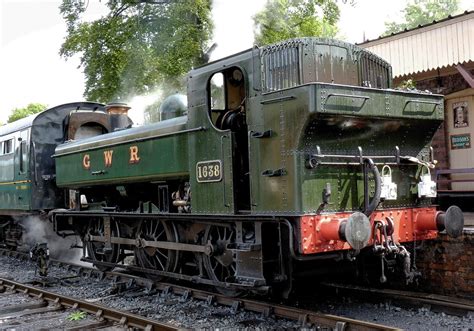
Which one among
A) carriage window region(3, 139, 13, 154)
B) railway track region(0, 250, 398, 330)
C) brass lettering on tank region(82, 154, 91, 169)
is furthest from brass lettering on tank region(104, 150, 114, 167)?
carriage window region(3, 139, 13, 154)

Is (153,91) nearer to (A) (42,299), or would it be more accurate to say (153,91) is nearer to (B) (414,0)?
(A) (42,299)

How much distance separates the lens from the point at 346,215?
595 cm

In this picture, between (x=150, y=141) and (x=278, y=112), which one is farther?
(x=150, y=141)

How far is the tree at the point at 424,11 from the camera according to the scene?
1786 inches

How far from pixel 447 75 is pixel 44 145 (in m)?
8.13

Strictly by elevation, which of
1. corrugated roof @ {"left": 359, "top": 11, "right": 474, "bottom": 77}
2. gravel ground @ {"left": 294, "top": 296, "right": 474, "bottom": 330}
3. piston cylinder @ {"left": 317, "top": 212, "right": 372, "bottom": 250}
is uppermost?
corrugated roof @ {"left": 359, "top": 11, "right": 474, "bottom": 77}

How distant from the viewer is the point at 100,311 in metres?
6.85

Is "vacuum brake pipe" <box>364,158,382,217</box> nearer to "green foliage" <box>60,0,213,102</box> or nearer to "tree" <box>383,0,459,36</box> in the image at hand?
"green foliage" <box>60,0,213,102</box>

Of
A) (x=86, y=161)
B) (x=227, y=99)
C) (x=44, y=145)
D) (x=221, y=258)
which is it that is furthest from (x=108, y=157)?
(x=44, y=145)

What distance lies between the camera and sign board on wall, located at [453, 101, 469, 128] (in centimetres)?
1016

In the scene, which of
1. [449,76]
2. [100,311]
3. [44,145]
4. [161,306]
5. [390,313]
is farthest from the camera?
[44,145]

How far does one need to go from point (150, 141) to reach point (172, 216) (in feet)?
3.83

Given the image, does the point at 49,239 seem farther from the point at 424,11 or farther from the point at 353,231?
the point at 424,11

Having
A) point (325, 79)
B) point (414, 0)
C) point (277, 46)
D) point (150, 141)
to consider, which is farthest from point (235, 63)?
point (414, 0)
